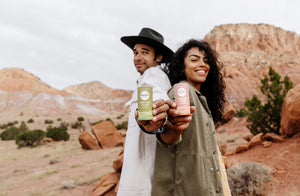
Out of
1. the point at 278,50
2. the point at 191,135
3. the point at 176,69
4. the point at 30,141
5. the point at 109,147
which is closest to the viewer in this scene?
the point at 191,135

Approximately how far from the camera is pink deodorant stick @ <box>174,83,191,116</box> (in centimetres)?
130

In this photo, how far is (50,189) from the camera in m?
6.30

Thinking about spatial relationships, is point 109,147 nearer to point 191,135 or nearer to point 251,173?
point 251,173

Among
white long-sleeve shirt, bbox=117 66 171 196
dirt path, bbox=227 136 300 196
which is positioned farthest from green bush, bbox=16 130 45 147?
white long-sleeve shirt, bbox=117 66 171 196

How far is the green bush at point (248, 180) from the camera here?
4.55m

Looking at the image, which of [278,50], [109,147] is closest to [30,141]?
[109,147]

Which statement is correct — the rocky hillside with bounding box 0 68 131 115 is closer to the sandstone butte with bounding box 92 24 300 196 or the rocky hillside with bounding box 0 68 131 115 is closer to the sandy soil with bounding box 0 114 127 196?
the sandstone butte with bounding box 92 24 300 196

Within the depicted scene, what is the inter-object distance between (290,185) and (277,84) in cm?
663

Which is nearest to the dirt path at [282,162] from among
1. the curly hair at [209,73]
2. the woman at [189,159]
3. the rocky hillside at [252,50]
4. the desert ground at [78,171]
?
the desert ground at [78,171]

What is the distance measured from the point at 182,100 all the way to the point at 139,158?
61cm

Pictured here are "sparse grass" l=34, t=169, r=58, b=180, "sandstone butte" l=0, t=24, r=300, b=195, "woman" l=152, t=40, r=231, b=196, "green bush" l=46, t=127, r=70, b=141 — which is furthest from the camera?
"sandstone butte" l=0, t=24, r=300, b=195

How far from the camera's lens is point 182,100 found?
132 cm

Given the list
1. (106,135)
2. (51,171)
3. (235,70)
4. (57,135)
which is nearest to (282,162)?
(51,171)

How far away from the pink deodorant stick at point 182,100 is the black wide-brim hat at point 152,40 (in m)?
0.94
